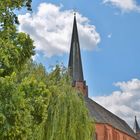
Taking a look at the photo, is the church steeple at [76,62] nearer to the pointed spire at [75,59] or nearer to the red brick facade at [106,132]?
the pointed spire at [75,59]

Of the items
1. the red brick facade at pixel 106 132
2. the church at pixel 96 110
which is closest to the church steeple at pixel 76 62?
the church at pixel 96 110

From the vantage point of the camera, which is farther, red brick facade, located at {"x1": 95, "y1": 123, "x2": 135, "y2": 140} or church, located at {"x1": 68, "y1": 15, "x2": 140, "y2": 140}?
church, located at {"x1": 68, "y1": 15, "x2": 140, "y2": 140}

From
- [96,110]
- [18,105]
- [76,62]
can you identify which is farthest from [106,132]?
[18,105]

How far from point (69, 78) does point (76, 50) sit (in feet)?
154

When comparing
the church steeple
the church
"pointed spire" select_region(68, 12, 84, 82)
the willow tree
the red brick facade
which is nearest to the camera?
the willow tree

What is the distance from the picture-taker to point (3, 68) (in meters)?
11.5

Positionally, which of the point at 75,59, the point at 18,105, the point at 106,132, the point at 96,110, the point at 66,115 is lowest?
the point at 18,105

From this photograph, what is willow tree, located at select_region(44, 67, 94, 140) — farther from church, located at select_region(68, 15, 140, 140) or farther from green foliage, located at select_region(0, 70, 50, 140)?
church, located at select_region(68, 15, 140, 140)

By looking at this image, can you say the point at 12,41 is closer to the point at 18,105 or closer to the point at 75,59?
the point at 18,105

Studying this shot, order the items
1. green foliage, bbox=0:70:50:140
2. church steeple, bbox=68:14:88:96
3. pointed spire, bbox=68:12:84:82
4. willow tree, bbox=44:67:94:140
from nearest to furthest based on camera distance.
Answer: green foliage, bbox=0:70:50:140
willow tree, bbox=44:67:94:140
church steeple, bbox=68:14:88:96
pointed spire, bbox=68:12:84:82

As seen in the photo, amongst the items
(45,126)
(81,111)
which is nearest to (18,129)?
(45,126)

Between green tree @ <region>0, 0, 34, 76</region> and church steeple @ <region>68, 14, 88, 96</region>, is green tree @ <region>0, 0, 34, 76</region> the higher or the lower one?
the lower one

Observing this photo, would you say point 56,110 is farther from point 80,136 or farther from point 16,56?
point 16,56

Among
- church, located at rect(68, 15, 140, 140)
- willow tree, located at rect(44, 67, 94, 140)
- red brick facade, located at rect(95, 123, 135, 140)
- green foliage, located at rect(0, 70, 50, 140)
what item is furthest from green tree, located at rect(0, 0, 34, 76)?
church, located at rect(68, 15, 140, 140)
